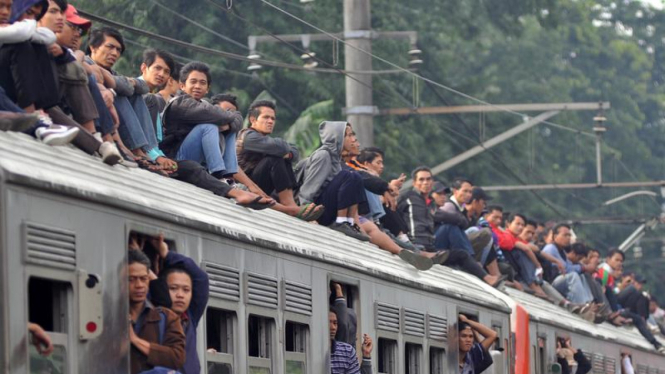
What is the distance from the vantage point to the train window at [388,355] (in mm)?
14375

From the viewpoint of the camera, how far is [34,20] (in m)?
9.26

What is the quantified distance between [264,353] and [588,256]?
1811cm

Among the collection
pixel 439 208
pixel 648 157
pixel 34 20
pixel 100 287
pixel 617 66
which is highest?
pixel 617 66

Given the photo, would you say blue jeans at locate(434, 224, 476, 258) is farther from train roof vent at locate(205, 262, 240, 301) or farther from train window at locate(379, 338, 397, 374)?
train roof vent at locate(205, 262, 240, 301)

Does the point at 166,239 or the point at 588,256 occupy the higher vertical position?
the point at 588,256

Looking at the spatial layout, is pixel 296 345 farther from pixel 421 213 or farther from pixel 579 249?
pixel 579 249

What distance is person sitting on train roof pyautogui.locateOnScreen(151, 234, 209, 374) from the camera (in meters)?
9.30

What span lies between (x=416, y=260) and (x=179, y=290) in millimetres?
6813

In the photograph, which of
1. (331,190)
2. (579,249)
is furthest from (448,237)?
(579,249)

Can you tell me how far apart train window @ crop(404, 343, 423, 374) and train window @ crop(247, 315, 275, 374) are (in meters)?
3.94

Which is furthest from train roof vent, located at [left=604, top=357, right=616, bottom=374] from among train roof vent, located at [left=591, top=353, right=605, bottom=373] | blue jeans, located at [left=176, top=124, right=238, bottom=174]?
blue jeans, located at [left=176, top=124, right=238, bottom=174]

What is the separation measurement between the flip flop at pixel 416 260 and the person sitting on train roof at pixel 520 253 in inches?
306

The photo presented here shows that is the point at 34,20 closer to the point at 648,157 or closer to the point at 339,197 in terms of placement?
the point at 339,197

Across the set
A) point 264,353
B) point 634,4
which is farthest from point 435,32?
point 264,353
